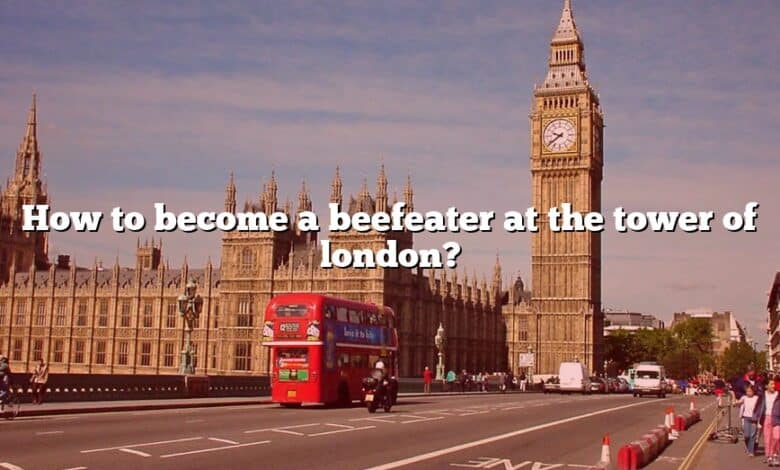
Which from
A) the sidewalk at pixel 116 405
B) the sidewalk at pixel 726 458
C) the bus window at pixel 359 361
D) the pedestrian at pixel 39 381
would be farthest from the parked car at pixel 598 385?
the sidewalk at pixel 726 458

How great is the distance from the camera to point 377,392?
3478 cm

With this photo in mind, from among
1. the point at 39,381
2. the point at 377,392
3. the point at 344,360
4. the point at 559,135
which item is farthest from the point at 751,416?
the point at 559,135

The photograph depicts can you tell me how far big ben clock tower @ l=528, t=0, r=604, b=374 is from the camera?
384 feet

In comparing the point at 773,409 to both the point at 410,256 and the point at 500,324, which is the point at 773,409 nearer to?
the point at 410,256

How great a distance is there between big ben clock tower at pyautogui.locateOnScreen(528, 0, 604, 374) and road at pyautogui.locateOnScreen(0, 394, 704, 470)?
8350 cm

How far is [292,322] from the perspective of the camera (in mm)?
36594

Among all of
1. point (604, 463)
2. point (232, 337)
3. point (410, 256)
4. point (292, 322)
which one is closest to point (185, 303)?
point (292, 322)

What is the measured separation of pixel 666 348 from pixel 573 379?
82.4 meters

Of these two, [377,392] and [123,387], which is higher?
[377,392]

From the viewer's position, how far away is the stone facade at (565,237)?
117062 mm

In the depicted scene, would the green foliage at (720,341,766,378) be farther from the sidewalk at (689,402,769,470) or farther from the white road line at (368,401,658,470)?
the sidewalk at (689,402,769,470)

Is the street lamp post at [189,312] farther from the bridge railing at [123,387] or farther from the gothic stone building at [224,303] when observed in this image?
the gothic stone building at [224,303]

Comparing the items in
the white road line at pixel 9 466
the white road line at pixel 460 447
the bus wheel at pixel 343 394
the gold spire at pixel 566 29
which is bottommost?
the white road line at pixel 9 466

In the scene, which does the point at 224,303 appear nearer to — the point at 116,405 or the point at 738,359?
the point at 116,405
